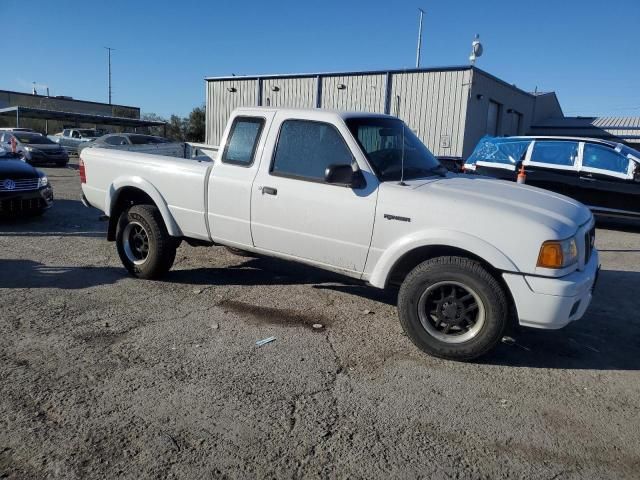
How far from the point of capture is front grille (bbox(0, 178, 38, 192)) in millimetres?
8844

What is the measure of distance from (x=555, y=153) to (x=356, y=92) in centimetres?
1172

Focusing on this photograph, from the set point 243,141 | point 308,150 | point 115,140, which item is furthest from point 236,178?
point 115,140

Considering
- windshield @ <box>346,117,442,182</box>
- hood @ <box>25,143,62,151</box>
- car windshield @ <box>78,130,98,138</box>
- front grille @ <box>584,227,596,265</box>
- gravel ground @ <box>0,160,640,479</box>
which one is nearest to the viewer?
gravel ground @ <box>0,160,640,479</box>

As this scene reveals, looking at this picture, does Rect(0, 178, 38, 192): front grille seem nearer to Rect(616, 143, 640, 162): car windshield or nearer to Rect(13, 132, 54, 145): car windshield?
A: Rect(616, 143, 640, 162): car windshield

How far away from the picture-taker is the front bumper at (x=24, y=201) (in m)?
8.77

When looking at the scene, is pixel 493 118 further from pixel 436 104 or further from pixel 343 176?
pixel 343 176

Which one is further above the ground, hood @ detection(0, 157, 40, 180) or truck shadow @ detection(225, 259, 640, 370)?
hood @ detection(0, 157, 40, 180)

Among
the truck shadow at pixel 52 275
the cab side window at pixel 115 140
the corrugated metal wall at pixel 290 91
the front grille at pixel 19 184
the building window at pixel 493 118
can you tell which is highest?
the corrugated metal wall at pixel 290 91

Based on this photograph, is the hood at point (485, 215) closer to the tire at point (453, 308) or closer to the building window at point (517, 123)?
the tire at point (453, 308)

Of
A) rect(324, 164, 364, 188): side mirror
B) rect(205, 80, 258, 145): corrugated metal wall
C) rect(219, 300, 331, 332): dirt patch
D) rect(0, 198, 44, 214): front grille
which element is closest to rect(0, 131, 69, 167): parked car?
rect(205, 80, 258, 145): corrugated metal wall

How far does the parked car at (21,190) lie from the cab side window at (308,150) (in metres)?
6.39

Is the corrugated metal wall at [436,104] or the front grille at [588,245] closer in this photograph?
the front grille at [588,245]

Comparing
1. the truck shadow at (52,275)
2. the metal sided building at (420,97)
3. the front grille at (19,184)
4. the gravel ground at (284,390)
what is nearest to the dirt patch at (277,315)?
the gravel ground at (284,390)

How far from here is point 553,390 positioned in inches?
143
